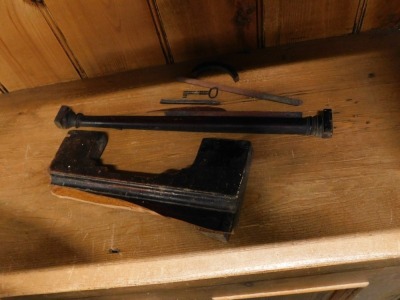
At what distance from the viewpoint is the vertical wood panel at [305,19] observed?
693 millimetres

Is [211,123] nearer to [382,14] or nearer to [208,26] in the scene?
[208,26]

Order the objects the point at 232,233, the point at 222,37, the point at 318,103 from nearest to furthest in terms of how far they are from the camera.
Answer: the point at 232,233, the point at 318,103, the point at 222,37

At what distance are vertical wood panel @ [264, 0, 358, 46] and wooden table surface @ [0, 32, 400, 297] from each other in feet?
0.12

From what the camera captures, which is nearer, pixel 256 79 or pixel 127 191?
pixel 127 191

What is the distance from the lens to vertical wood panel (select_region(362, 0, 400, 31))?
0.70 meters

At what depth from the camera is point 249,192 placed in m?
0.55

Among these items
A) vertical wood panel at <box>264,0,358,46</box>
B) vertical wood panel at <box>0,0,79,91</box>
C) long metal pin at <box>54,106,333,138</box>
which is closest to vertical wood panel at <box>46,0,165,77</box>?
vertical wood panel at <box>0,0,79,91</box>

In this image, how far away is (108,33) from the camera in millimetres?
728

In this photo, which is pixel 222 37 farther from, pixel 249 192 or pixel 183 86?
pixel 249 192

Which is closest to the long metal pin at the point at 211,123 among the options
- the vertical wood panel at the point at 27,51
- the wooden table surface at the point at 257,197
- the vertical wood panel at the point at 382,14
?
the wooden table surface at the point at 257,197

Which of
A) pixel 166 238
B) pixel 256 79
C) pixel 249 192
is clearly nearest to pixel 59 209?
pixel 166 238

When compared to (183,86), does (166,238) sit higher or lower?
lower

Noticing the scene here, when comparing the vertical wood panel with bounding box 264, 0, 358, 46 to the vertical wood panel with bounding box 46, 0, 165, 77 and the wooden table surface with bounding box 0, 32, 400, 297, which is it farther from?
the vertical wood panel with bounding box 46, 0, 165, 77

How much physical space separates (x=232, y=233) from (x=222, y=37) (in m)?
0.44
